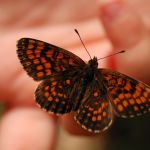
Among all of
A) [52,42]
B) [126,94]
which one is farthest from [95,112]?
[52,42]

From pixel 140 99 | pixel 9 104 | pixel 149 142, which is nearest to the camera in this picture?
pixel 140 99

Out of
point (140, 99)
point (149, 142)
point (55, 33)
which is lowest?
Answer: point (149, 142)

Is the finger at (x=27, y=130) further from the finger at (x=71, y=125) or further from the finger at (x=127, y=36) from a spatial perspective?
the finger at (x=127, y=36)

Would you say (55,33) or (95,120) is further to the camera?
(55,33)

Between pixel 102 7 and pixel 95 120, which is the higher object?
pixel 102 7

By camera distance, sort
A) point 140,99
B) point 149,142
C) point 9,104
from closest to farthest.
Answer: point 140,99, point 9,104, point 149,142

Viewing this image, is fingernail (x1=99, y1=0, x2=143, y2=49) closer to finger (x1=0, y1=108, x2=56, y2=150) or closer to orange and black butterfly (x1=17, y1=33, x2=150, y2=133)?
orange and black butterfly (x1=17, y1=33, x2=150, y2=133)

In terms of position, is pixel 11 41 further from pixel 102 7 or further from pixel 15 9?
pixel 102 7

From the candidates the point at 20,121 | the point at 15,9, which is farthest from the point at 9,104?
the point at 15,9
